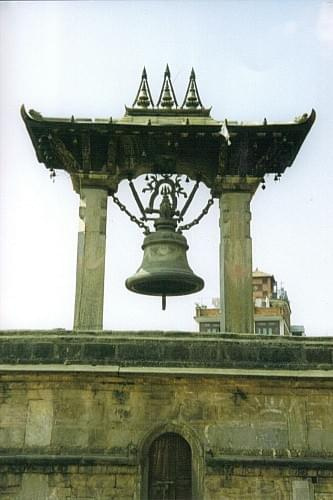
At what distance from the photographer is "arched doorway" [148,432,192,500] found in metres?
10.2

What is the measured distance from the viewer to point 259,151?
12.4 meters

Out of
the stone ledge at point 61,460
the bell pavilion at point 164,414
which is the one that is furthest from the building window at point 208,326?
the stone ledge at point 61,460

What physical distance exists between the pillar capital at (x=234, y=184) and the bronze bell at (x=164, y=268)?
1040 millimetres

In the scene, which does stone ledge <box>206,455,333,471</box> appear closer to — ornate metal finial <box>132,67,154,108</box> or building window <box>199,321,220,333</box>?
ornate metal finial <box>132,67,154,108</box>

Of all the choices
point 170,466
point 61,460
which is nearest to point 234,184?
point 170,466

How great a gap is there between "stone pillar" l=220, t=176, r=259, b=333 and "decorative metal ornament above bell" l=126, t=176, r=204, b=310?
1.76ft

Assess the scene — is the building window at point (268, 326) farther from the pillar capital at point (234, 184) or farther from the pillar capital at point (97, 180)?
the pillar capital at point (97, 180)

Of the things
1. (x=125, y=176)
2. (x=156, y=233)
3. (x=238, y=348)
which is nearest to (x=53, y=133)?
(x=125, y=176)

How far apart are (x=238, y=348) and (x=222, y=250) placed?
2.06 meters

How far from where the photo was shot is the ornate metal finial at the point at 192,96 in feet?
41.8

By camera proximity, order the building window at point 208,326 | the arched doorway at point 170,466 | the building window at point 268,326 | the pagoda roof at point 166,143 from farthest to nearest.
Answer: the building window at point 268,326
the building window at point 208,326
the pagoda roof at point 166,143
the arched doorway at point 170,466

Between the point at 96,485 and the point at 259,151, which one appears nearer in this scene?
the point at 96,485

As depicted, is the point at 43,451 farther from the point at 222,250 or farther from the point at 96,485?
the point at 222,250

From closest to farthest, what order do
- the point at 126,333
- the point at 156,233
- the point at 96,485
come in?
the point at 96,485, the point at 126,333, the point at 156,233
